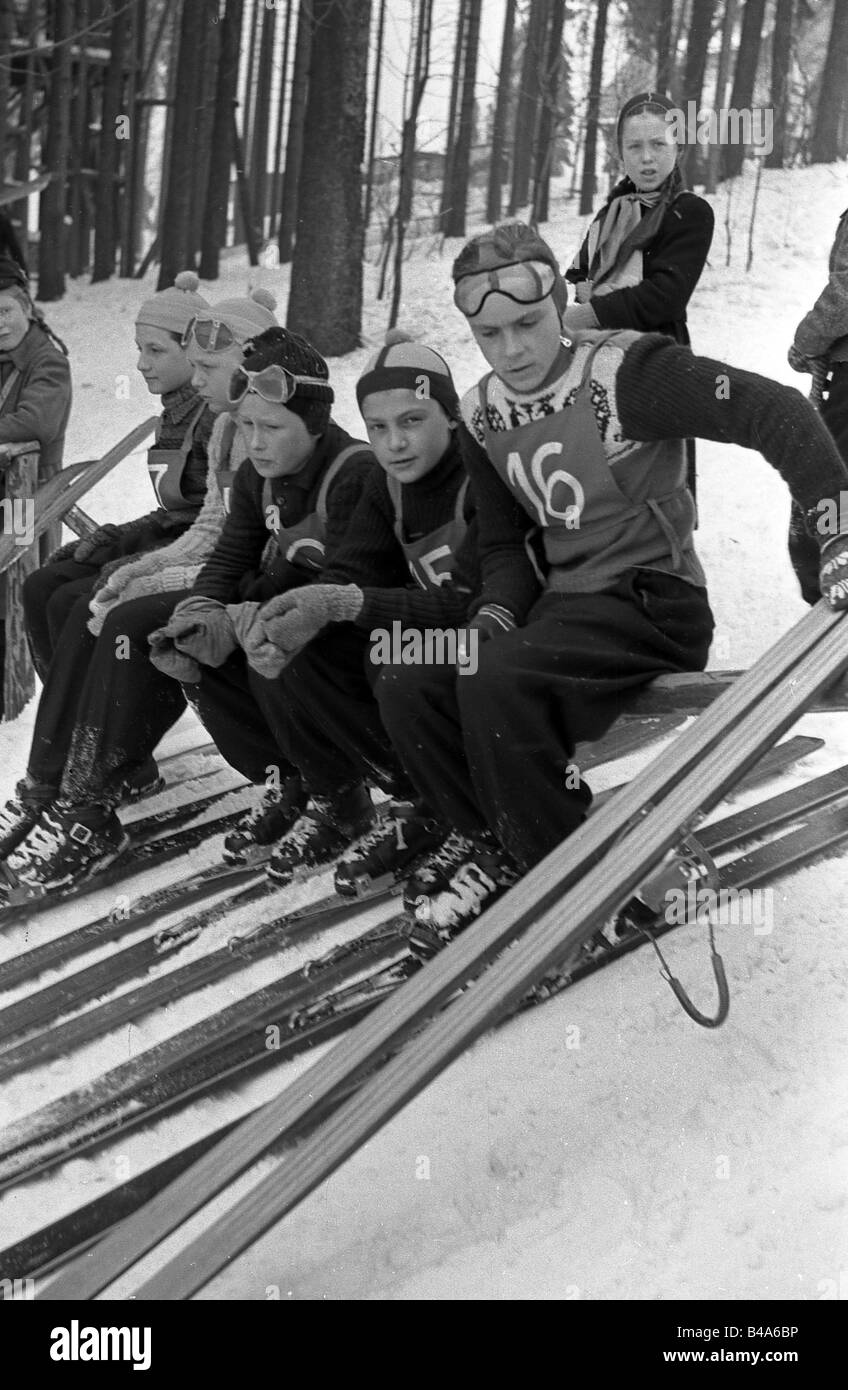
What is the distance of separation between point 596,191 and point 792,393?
17.2 metres

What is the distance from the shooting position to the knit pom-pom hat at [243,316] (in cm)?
412

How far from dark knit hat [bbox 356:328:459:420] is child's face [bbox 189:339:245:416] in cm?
80

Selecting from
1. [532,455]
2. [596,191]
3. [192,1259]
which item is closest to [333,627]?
[532,455]

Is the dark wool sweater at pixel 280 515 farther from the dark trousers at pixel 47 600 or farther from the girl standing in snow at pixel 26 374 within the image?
the girl standing in snow at pixel 26 374

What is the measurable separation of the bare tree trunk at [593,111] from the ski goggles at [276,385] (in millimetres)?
13754

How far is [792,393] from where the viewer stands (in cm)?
266

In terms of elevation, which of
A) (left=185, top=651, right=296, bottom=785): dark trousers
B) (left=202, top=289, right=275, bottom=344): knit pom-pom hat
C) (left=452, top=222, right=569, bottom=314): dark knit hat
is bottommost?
(left=185, top=651, right=296, bottom=785): dark trousers

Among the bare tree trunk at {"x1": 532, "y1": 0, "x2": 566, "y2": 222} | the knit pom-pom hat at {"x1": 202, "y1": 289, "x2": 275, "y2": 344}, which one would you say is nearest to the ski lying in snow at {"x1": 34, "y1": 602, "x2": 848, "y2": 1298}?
the knit pom-pom hat at {"x1": 202, "y1": 289, "x2": 275, "y2": 344}

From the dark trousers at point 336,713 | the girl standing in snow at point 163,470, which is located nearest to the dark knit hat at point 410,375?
the dark trousers at point 336,713

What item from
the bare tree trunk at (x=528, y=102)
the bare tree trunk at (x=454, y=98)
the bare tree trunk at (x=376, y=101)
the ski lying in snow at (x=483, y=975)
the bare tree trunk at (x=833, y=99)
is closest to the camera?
the ski lying in snow at (x=483, y=975)

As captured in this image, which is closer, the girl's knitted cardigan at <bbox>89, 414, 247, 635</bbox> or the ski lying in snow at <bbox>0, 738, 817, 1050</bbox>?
the ski lying in snow at <bbox>0, 738, 817, 1050</bbox>

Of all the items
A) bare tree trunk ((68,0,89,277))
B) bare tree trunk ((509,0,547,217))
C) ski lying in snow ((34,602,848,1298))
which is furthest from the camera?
bare tree trunk ((68,0,89,277))

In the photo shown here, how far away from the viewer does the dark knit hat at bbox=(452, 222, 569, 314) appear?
291cm

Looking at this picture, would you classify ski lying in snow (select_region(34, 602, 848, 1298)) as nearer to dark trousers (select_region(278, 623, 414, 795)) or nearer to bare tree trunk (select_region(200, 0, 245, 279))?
dark trousers (select_region(278, 623, 414, 795))
